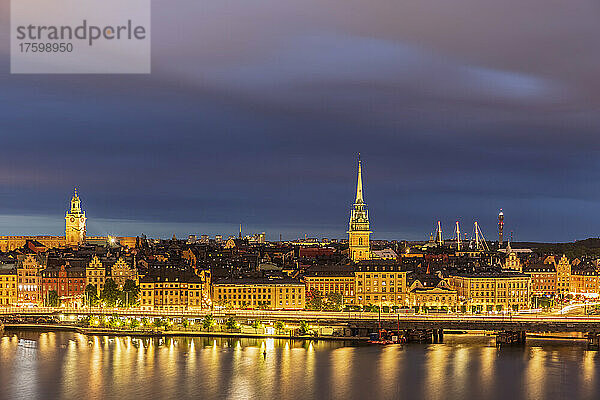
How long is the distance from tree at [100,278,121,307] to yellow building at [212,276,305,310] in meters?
6.26

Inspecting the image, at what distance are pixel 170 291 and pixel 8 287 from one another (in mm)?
12254

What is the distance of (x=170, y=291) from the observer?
213ft

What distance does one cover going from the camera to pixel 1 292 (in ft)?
225

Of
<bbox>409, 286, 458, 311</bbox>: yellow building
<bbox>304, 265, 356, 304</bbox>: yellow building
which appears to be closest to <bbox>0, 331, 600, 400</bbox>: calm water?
<bbox>409, 286, 458, 311</bbox>: yellow building

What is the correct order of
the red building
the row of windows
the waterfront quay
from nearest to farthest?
the waterfront quay < the row of windows < the red building

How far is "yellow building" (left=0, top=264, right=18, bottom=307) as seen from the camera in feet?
224

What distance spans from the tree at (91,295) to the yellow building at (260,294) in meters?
7.59

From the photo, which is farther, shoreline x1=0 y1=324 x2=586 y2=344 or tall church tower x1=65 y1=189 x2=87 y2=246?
tall church tower x1=65 y1=189 x2=87 y2=246

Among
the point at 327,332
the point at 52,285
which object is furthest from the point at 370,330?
the point at 52,285

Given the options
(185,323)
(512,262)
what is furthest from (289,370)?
(512,262)

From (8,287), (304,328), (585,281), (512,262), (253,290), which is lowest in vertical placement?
(304,328)

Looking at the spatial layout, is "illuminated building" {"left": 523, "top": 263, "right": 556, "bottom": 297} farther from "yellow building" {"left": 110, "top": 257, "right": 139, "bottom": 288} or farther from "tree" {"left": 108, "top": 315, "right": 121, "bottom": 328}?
"tree" {"left": 108, "top": 315, "right": 121, "bottom": 328}

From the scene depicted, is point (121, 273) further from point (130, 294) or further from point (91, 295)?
point (130, 294)

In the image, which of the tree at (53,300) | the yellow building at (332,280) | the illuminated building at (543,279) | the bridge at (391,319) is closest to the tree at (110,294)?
the bridge at (391,319)
